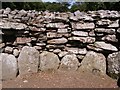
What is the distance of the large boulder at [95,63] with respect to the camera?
Answer: 5.28 m

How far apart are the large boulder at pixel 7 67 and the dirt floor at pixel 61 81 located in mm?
129

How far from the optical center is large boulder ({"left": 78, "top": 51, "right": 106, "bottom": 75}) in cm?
528

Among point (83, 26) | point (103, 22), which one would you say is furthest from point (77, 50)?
point (103, 22)

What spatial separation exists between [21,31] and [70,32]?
1005 millimetres

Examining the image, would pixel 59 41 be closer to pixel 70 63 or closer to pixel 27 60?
pixel 70 63

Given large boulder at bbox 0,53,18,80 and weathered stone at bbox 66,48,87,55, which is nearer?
large boulder at bbox 0,53,18,80

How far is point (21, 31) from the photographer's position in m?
5.33

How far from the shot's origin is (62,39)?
211 inches

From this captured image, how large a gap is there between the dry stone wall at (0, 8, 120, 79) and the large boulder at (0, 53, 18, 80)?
120mm

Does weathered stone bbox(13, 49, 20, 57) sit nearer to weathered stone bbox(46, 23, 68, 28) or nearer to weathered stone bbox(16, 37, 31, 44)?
weathered stone bbox(16, 37, 31, 44)

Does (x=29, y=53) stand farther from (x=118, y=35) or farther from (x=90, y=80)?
(x=118, y=35)

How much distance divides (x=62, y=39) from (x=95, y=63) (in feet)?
2.73

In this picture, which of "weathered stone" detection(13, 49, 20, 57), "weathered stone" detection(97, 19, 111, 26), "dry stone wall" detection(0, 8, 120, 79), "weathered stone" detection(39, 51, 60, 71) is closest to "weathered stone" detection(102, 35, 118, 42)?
"dry stone wall" detection(0, 8, 120, 79)

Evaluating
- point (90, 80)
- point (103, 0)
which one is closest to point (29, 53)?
point (90, 80)
